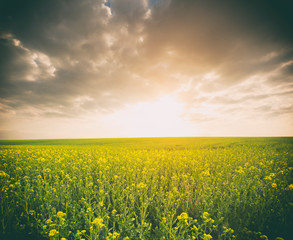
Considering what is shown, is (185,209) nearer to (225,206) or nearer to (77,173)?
(225,206)

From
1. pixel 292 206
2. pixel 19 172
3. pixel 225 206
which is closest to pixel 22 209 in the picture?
pixel 19 172

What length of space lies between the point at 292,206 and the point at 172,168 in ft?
16.5

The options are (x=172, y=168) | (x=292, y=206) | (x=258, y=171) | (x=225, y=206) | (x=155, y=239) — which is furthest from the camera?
(x=172, y=168)

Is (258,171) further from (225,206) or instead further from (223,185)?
(225,206)

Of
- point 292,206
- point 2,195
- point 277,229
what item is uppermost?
point 2,195

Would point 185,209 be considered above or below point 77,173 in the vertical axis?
below

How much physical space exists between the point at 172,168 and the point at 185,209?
384 centimetres

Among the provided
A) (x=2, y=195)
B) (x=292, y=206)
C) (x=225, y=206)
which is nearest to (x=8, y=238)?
(x=2, y=195)

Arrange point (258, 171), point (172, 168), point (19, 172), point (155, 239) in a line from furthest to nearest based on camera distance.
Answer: point (172, 168) → point (258, 171) → point (19, 172) → point (155, 239)

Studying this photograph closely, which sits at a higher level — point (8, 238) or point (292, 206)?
point (292, 206)

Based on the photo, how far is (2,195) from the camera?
4168 millimetres

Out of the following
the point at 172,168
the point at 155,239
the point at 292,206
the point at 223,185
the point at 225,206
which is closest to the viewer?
the point at 155,239

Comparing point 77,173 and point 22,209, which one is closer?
point 22,209

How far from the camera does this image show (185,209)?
170 inches
